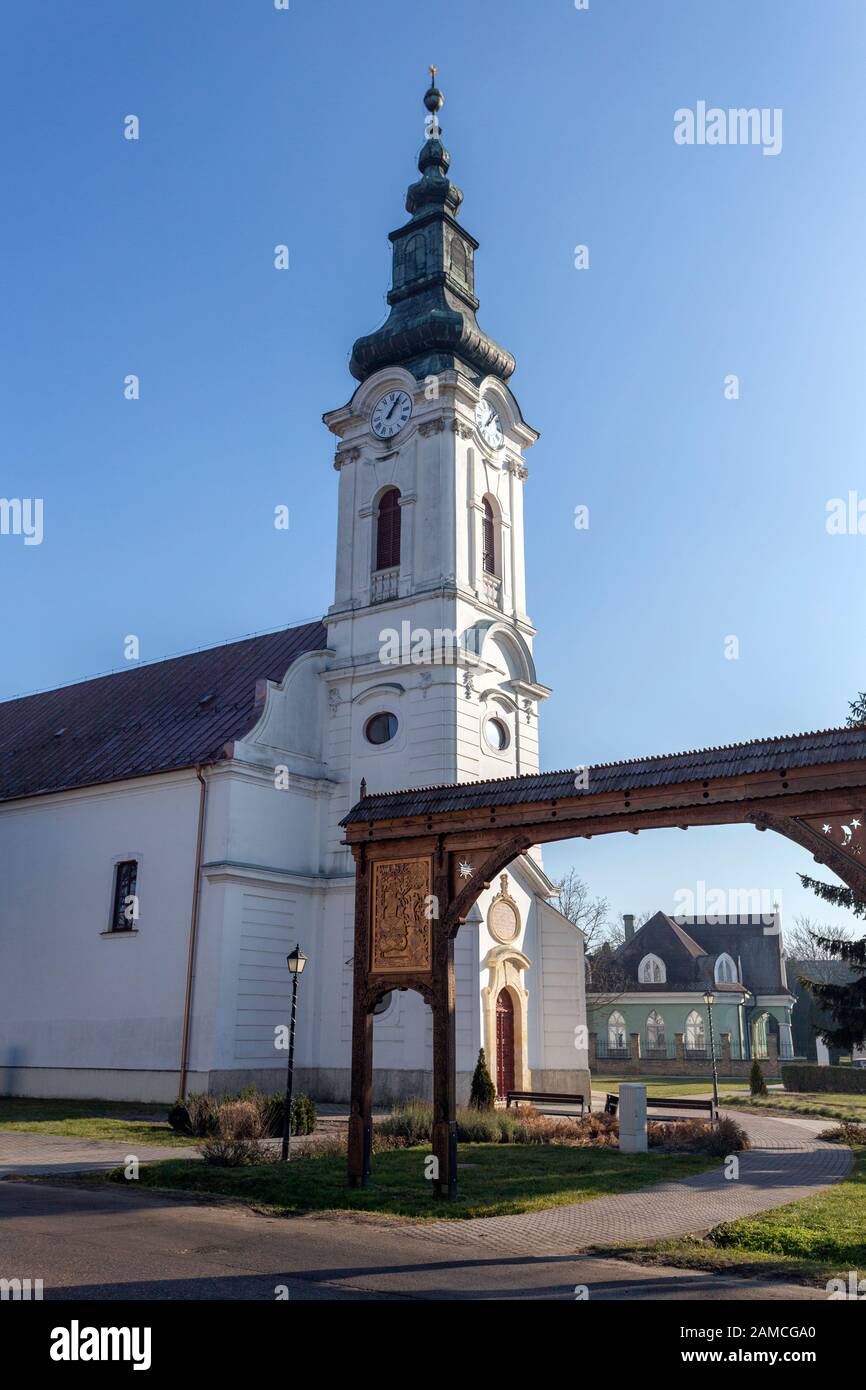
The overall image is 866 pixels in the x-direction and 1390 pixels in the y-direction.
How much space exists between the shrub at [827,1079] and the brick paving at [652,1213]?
25533 millimetres

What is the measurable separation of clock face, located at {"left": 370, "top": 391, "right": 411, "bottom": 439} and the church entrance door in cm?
1673

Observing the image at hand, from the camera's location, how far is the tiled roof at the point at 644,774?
1137cm

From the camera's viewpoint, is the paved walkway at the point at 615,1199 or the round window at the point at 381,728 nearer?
the paved walkway at the point at 615,1199

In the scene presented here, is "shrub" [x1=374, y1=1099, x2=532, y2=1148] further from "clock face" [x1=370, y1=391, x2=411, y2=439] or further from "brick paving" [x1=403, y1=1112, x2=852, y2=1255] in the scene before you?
"clock face" [x1=370, y1=391, x2=411, y2=439]

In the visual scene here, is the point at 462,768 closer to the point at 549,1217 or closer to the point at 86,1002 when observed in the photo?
the point at 86,1002

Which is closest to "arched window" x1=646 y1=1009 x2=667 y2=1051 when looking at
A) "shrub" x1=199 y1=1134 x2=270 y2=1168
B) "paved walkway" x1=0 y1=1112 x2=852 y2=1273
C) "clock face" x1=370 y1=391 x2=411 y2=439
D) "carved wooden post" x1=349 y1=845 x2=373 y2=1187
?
"paved walkway" x1=0 y1=1112 x2=852 y2=1273

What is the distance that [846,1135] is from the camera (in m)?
22.0

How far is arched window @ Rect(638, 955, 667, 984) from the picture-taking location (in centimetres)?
6088

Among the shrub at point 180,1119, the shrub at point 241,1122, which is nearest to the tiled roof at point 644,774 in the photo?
the shrub at point 241,1122

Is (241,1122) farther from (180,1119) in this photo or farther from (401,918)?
(401,918)

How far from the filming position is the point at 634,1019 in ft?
197

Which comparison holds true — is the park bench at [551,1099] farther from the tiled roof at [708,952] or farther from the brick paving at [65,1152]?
the tiled roof at [708,952]

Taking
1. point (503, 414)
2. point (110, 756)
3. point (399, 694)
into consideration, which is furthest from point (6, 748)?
point (503, 414)

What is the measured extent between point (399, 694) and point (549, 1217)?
19178 mm
